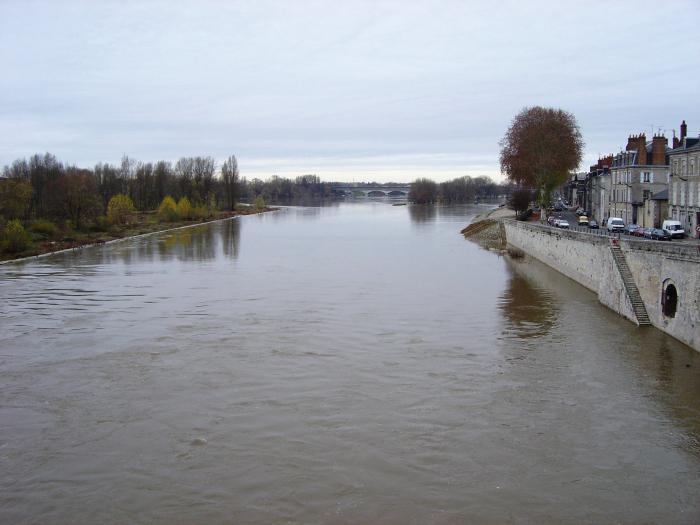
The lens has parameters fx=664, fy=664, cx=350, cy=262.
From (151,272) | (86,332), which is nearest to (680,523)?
(86,332)

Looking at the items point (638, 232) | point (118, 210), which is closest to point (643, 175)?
point (638, 232)

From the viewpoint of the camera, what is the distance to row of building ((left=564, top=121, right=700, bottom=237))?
3956cm

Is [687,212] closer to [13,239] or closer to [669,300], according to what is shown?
[669,300]

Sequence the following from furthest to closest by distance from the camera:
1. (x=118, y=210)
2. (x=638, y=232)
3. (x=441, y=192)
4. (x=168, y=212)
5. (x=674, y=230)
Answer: (x=441, y=192), (x=168, y=212), (x=118, y=210), (x=638, y=232), (x=674, y=230)

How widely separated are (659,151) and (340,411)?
46.6m

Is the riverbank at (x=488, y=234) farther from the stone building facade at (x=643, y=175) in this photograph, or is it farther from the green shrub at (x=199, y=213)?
the green shrub at (x=199, y=213)

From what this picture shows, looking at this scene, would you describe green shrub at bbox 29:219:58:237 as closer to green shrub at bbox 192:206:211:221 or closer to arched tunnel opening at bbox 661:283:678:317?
green shrub at bbox 192:206:211:221

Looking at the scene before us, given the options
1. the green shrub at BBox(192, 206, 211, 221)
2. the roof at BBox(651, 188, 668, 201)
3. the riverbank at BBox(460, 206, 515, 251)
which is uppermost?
the roof at BBox(651, 188, 668, 201)

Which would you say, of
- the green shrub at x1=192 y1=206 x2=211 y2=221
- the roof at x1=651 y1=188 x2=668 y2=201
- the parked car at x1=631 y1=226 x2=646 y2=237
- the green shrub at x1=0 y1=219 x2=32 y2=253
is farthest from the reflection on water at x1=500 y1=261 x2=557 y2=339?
the green shrub at x1=192 y1=206 x2=211 y2=221

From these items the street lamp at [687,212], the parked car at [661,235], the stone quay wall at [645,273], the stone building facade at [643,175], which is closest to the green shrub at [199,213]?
the stone building facade at [643,175]

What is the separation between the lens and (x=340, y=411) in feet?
47.1

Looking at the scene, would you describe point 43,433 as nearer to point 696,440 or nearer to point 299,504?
point 299,504

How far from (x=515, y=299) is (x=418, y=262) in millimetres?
13163

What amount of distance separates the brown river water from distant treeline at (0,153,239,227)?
101ft
